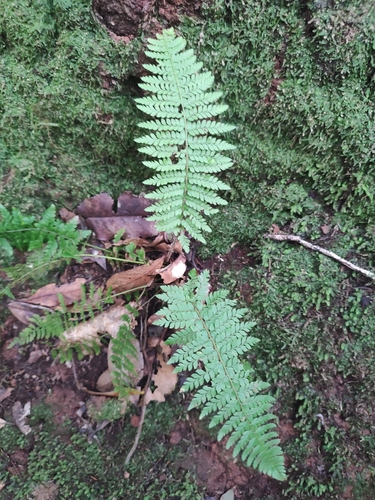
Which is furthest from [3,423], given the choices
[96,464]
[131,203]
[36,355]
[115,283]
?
[131,203]

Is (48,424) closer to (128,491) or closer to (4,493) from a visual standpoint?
(4,493)

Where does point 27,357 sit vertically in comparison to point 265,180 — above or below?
below

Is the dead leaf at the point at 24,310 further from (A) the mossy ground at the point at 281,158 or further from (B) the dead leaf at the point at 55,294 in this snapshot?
(A) the mossy ground at the point at 281,158

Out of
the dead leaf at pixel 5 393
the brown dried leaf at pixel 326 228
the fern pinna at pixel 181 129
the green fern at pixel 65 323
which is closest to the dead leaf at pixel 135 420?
the green fern at pixel 65 323

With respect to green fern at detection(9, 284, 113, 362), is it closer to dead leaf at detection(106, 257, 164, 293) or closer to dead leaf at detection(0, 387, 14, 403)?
dead leaf at detection(106, 257, 164, 293)

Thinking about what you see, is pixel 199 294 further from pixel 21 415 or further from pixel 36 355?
pixel 21 415

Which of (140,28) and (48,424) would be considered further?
(48,424)

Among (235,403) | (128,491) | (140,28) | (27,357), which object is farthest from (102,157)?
(128,491)
